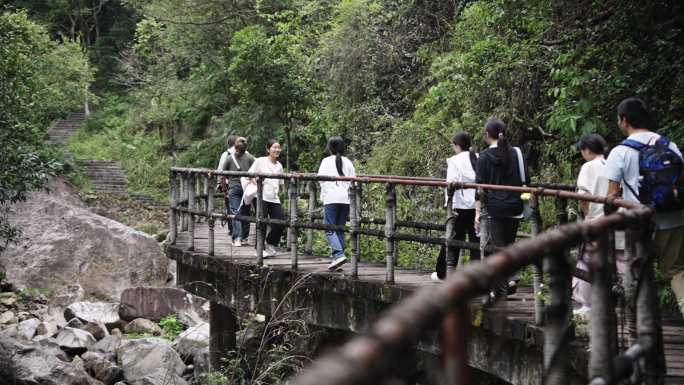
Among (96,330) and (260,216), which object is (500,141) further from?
(96,330)

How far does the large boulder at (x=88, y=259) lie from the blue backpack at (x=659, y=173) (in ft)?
55.6

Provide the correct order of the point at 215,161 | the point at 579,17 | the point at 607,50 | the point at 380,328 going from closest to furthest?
the point at 380,328 → the point at 607,50 → the point at 579,17 → the point at 215,161

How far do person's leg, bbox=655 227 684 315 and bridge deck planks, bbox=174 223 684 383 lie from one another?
Result: 506 mm

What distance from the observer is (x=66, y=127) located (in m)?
45.2

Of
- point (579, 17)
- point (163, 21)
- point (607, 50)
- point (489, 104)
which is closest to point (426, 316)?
point (607, 50)

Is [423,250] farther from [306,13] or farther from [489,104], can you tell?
[306,13]

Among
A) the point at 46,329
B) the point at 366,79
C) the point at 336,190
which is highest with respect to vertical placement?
Result: the point at 366,79

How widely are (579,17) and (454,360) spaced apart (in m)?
9.27

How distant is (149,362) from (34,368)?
2044mm

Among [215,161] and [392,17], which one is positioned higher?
[392,17]

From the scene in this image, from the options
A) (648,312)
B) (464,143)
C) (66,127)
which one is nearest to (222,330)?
(464,143)

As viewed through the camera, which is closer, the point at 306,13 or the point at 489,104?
the point at 489,104

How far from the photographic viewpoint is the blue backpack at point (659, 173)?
18.3ft

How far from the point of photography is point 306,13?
23.3 meters
